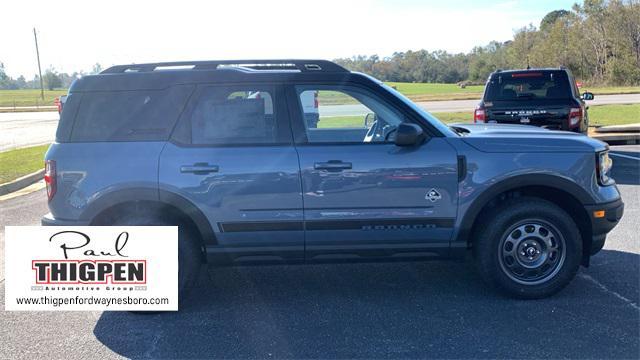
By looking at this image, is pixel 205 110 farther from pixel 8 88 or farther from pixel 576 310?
pixel 8 88

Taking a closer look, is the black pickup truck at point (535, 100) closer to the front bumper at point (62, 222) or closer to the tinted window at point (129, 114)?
the tinted window at point (129, 114)

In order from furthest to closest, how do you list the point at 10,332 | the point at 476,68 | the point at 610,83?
the point at 476,68 → the point at 610,83 → the point at 10,332

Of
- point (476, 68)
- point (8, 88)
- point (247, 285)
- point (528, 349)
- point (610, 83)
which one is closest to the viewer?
point (528, 349)

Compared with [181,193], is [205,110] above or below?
above

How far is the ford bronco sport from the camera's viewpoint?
13.6 feet

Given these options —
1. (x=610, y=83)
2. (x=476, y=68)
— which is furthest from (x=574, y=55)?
(x=476, y=68)

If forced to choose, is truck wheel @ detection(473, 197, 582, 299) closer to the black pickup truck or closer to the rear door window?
the rear door window

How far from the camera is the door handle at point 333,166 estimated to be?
416 centimetres

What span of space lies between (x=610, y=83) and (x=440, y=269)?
5348 cm

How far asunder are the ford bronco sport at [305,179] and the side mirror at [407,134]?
0.04 feet

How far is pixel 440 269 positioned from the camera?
206 inches

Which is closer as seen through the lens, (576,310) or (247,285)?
(576,310)

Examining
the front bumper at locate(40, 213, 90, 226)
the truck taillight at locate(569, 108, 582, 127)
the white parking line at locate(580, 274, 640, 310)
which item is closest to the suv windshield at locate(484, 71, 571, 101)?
the truck taillight at locate(569, 108, 582, 127)

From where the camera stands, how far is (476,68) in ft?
225
